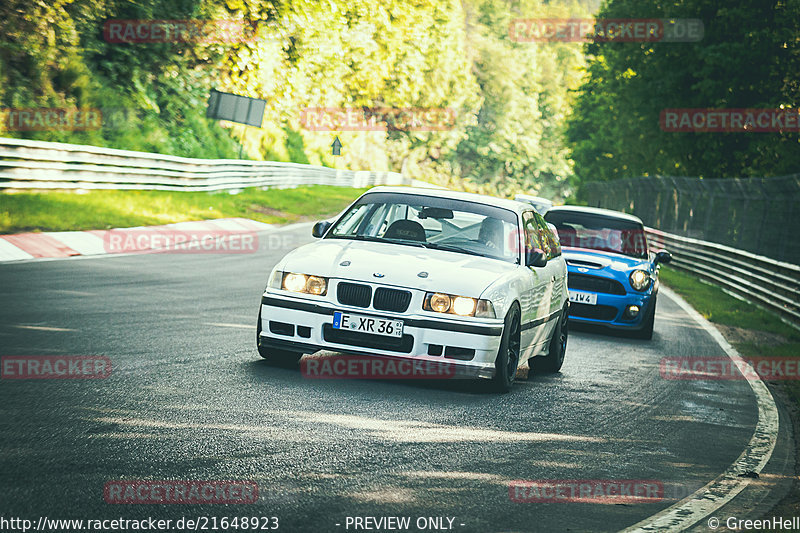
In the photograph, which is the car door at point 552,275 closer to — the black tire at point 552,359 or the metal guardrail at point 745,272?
the black tire at point 552,359

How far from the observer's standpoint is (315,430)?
6.20 metres

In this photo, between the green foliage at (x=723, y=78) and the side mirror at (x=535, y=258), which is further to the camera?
the green foliage at (x=723, y=78)

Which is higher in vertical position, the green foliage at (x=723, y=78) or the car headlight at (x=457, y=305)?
the green foliage at (x=723, y=78)

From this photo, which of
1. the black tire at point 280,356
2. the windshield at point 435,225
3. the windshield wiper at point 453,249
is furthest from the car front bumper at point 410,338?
the windshield at point 435,225

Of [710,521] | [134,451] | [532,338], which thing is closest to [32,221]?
[532,338]

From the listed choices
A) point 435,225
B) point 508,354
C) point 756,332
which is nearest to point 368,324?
point 508,354

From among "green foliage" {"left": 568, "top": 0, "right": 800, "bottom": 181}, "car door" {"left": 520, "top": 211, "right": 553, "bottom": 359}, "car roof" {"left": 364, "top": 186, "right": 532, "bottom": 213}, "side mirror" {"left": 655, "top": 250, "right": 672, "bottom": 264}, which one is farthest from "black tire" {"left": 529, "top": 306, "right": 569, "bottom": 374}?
"green foliage" {"left": 568, "top": 0, "right": 800, "bottom": 181}

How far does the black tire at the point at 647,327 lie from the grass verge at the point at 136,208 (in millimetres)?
9762

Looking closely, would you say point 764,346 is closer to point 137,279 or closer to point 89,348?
point 137,279

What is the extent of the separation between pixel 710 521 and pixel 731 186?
20.7 m

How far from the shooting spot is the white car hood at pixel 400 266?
7.68 meters

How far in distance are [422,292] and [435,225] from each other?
1595mm

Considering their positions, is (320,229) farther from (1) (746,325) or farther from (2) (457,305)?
(1) (746,325)

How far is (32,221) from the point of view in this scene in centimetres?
1741
